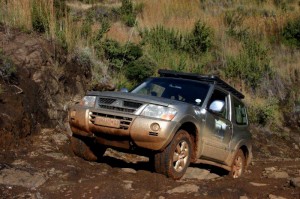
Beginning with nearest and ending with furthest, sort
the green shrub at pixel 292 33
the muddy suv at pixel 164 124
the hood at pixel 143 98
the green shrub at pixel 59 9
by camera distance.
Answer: the muddy suv at pixel 164 124 < the hood at pixel 143 98 < the green shrub at pixel 59 9 < the green shrub at pixel 292 33

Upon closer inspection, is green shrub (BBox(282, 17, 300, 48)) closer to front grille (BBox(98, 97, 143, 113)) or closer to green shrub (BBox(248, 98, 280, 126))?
green shrub (BBox(248, 98, 280, 126))

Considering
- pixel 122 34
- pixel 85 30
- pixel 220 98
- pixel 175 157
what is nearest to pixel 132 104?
pixel 175 157

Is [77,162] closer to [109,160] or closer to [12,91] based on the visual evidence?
[109,160]

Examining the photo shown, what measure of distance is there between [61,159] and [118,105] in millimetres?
1426

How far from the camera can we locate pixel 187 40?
18156 mm

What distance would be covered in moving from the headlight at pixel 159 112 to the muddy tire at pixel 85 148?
1.18 m

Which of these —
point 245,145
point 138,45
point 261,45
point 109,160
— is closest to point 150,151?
point 109,160

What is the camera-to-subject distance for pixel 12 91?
924 centimetres

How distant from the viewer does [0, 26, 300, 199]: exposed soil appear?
616cm

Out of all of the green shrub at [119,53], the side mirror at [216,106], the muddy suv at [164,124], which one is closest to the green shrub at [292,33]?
the green shrub at [119,53]

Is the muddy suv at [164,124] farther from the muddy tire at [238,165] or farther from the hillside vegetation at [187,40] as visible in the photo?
the hillside vegetation at [187,40]

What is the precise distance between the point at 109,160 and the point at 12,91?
85.3 inches

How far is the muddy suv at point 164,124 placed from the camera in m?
6.80

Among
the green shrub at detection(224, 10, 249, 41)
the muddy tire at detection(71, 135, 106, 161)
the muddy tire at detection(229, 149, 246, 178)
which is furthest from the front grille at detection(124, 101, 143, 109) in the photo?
the green shrub at detection(224, 10, 249, 41)
